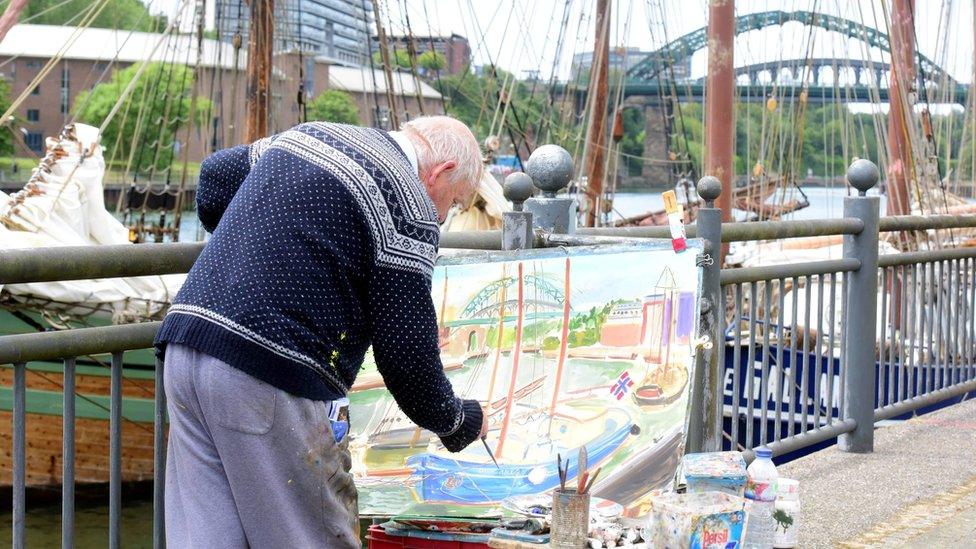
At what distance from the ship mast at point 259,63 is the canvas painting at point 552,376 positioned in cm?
1509

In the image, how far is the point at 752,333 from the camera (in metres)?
5.00

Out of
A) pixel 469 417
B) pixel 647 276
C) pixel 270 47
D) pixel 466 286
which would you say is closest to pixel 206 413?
pixel 469 417

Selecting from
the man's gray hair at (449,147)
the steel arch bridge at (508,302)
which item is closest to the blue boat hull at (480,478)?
the steel arch bridge at (508,302)

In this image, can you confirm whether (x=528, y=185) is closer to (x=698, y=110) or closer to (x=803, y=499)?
(x=803, y=499)

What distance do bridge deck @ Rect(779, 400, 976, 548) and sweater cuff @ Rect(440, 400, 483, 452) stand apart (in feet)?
6.64

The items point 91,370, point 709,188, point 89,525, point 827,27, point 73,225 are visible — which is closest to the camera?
point 709,188

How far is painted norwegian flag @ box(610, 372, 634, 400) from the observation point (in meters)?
3.54

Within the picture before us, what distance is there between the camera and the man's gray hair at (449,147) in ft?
9.00

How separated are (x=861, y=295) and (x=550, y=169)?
231cm

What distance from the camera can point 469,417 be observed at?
2.95 m

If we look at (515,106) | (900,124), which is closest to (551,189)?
(900,124)

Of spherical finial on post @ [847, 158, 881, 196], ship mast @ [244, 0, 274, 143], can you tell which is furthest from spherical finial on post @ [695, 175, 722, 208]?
ship mast @ [244, 0, 274, 143]

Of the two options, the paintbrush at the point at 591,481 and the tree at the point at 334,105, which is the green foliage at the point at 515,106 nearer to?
the paintbrush at the point at 591,481

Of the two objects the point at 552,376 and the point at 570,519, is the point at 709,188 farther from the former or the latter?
the point at 570,519
